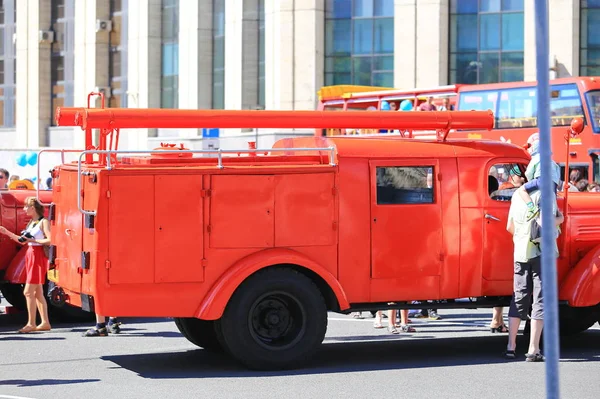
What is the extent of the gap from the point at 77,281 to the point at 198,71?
116 feet

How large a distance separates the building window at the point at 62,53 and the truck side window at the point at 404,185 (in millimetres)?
47065

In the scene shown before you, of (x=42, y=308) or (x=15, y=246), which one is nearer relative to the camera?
(x=42, y=308)

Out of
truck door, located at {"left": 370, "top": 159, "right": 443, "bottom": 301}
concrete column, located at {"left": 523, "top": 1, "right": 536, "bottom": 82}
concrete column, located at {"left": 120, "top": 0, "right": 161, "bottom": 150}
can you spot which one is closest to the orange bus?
truck door, located at {"left": 370, "top": 159, "right": 443, "bottom": 301}

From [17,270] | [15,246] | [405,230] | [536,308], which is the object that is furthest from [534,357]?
[15,246]

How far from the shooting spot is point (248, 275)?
1092 centimetres

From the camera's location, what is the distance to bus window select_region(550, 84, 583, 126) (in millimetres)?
23516

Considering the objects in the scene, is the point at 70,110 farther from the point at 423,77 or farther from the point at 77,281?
the point at 423,77


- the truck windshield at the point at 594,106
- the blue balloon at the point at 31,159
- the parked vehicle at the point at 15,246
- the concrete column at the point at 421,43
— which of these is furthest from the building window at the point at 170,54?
the parked vehicle at the point at 15,246

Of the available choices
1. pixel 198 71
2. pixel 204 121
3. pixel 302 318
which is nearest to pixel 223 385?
pixel 302 318

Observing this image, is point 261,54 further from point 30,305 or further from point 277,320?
point 277,320

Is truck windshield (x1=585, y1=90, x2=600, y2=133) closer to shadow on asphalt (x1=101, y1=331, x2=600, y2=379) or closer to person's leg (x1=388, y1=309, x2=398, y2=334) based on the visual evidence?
shadow on asphalt (x1=101, y1=331, x2=600, y2=379)

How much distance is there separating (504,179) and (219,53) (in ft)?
115

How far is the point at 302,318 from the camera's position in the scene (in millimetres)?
11078

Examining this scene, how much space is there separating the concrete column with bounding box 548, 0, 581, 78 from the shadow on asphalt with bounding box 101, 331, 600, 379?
23.9 m
